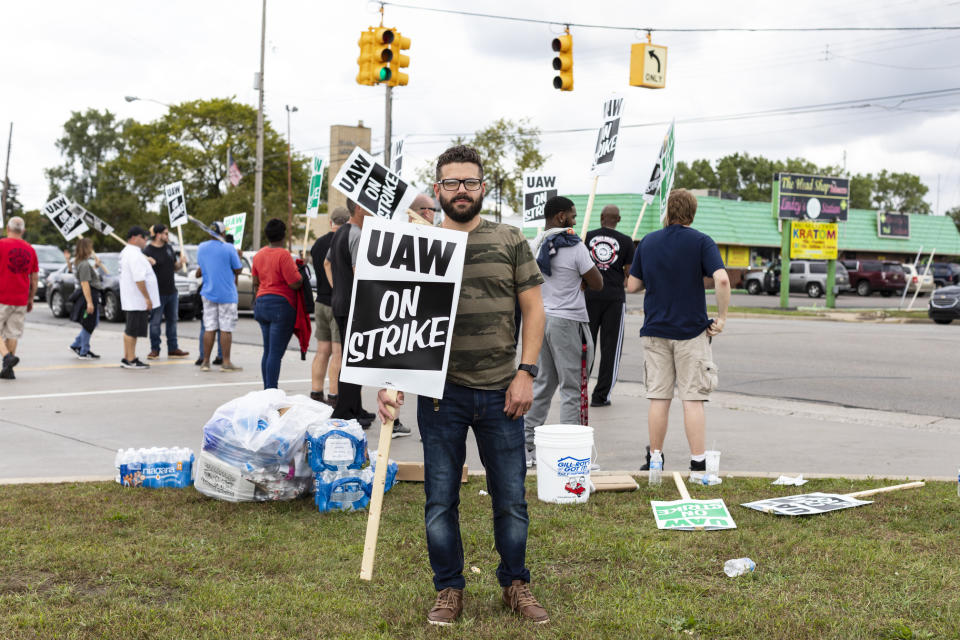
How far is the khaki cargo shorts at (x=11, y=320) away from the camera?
11922 mm

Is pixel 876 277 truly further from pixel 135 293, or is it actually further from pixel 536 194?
pixel 135 293

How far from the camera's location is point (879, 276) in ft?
145

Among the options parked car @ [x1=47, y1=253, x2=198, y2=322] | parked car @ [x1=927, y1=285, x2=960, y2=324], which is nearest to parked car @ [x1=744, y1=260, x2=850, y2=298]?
parked car @ [x1=927, y1=285, x2=960, y2=324]

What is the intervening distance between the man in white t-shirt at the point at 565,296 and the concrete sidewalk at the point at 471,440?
0.69 metres

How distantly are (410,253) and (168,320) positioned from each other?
11479 millimetres

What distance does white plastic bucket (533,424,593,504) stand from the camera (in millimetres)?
5832

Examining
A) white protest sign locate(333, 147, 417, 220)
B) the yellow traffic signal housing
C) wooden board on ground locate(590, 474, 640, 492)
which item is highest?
the yellow traffic signal housing

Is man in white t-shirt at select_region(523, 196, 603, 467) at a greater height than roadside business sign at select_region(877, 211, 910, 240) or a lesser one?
lesser

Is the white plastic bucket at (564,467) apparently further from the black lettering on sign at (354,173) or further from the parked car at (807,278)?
the parked car at (807,278)

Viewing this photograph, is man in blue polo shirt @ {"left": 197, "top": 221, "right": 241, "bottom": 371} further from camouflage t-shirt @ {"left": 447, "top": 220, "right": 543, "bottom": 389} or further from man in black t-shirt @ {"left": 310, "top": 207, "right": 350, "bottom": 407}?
camouflage t-shirt @ {"left": 447, "top": 220, "right": 543, "bottom": 389}

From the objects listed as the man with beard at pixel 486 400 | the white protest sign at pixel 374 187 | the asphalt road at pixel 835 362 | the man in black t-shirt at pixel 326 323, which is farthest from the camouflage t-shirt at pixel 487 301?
the asphalt road at pixel 835 362

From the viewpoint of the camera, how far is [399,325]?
164 inches

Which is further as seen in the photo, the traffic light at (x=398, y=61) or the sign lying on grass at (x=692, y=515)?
the traffic light at (x=398, y=61)

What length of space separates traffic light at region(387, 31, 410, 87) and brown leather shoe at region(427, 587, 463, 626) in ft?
44.4
